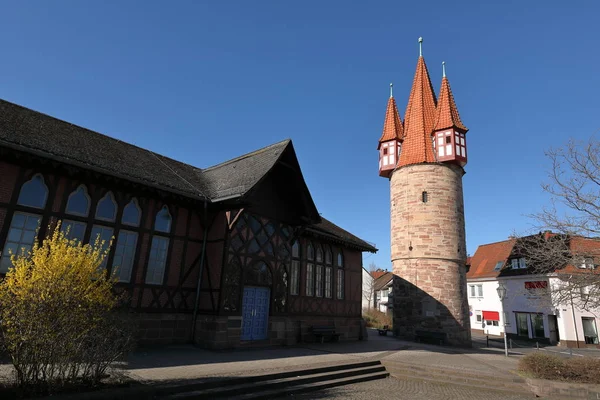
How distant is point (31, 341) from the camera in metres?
5.74

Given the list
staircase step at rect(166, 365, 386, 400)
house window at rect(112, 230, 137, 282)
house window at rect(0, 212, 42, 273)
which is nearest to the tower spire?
staircase step at rect(166, 365, 386, 400)

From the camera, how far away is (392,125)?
29078 millimetres

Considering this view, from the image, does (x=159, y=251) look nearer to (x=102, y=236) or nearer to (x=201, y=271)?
(x=201, y=271)

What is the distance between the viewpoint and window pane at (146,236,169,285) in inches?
483

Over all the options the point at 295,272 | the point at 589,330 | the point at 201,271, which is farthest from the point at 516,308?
the point at 201,271

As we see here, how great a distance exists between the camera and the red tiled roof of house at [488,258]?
121 feet

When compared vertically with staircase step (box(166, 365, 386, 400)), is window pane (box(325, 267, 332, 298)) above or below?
above

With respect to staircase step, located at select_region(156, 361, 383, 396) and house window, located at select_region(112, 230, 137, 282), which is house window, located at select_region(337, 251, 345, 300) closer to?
staircase step, located at select_region(156, 361, 383, 396)

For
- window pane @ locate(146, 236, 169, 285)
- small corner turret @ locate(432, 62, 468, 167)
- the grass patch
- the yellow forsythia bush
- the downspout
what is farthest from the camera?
small corner turret @ locate(432, 62, 468, 167)

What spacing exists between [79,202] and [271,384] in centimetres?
779

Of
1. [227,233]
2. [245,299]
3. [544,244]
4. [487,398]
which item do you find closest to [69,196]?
[227,233]

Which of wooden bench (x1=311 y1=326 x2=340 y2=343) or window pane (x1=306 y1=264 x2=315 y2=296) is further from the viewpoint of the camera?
window pane (x1=306 y1=264 x2=315 y2=296)

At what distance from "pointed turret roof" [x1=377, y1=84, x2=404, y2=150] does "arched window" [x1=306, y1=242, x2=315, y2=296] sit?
550 inches

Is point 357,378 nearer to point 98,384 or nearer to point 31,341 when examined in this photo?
point 98,384
